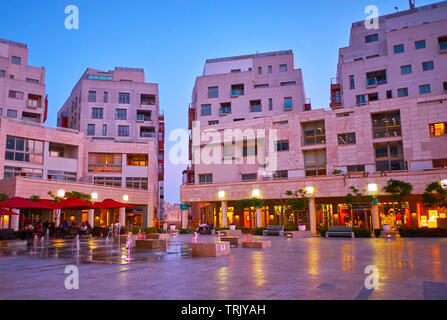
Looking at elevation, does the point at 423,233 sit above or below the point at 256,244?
below

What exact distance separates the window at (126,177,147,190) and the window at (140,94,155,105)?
17.1 m

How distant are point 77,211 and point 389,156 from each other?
39094 mm

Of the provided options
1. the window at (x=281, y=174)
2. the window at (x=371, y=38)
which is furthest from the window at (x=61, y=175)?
the window at (x=371, y=38)

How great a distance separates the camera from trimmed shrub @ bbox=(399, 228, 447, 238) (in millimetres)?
26466

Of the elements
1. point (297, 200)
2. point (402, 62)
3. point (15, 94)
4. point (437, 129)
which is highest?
point (402, 62)

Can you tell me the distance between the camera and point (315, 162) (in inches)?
1875

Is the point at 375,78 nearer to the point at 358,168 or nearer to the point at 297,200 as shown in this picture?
the point at 358,168

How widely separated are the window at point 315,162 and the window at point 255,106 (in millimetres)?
14574

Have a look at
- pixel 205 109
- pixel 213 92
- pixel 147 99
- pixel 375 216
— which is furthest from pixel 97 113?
pixel 375 216

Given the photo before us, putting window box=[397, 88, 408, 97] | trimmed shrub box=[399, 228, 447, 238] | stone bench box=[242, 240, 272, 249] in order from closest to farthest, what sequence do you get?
stone bench box=[242, 240, 272, 249]
trimmed shrub box=[399, 228, 447, 238]
window box=[397, 88, 408, 97]

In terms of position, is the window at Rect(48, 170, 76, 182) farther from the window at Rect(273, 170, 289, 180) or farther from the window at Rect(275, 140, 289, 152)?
the window at Rect(275, 140, 289, 152)

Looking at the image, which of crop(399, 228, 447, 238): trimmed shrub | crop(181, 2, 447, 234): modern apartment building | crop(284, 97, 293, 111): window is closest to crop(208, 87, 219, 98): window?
crop(181, 2, 447, 234): modern apartment building
